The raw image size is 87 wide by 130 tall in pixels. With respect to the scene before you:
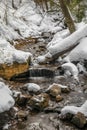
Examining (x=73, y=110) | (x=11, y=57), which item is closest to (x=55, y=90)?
(x=73, y=110)

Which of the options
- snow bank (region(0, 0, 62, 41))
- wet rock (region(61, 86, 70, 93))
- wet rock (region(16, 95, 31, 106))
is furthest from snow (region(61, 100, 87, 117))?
snow bank (region(0, 0, 62, 41))

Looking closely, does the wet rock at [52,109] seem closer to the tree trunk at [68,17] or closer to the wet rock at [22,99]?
the wet rock at [22,99]

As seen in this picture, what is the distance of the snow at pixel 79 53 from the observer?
37.2 ft

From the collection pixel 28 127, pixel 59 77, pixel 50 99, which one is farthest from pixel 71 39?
pixel 28 127

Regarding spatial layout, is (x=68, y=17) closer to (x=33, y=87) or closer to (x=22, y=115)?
(x=33, y=87)

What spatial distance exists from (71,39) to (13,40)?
5263 mm

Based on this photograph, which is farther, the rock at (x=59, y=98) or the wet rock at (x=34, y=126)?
the rock at (x=59, y=98)

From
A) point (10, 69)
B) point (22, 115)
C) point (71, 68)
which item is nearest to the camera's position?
point (22, 115)

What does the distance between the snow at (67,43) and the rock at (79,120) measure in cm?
536

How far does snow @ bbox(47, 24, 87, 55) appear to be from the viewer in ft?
39.0

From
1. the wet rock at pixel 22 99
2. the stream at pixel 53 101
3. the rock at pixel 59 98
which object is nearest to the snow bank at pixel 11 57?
the stream at pixel 53 101

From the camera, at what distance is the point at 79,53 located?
1147 cm

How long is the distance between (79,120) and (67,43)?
571cm

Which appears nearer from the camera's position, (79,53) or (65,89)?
(65,89)
